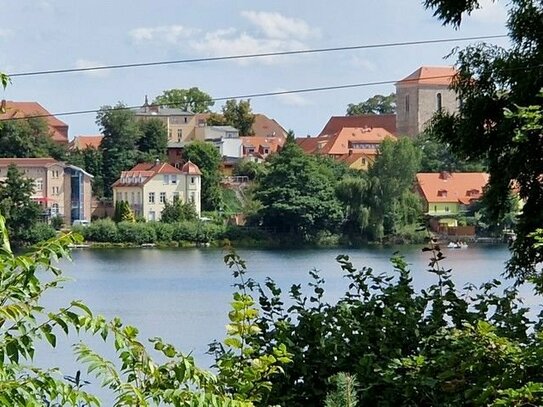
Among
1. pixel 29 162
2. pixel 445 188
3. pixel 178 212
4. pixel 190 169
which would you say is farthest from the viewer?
pixel 190 169

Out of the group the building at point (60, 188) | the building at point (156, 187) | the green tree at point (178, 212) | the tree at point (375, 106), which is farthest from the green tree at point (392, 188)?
the tree at point (375, 106)

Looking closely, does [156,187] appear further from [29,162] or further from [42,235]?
[42,235]

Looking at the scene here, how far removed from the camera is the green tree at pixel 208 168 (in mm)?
74375

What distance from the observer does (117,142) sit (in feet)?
268

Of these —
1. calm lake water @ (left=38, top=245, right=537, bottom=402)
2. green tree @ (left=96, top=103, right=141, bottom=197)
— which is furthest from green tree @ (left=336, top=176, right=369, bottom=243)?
green tree @ (left=96, top=103, right=141, bottom=197)

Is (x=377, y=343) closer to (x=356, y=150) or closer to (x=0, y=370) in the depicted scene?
(x=0, y=370)

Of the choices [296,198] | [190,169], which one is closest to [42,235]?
[296,198]

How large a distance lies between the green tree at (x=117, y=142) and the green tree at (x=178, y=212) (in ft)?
29.8

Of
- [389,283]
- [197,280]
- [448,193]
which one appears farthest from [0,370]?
[448,193]

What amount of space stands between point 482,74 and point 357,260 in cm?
2618

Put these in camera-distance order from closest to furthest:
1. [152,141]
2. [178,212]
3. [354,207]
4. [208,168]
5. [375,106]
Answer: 1. [354,207]
2. [178,212]
3. [208,168]
4. [152,141]
5. [375,106]

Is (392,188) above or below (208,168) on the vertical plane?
below

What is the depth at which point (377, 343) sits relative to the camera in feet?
15.5

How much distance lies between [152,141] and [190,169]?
967 cm
